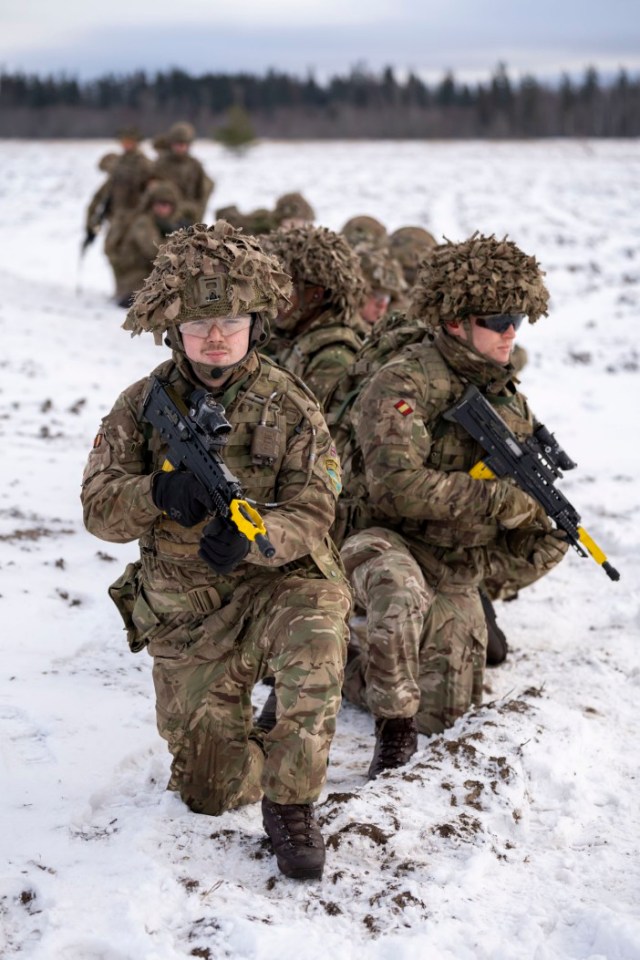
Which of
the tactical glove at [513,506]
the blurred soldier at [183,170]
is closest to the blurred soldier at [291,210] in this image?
the blurred soldier at [183,170]

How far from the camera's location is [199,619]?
3.71m

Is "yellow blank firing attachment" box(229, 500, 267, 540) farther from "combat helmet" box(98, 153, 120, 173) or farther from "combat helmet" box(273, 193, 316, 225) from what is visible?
"combat helmet" box(98, 153, 120, 173)

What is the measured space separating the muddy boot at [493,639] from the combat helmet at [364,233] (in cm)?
271

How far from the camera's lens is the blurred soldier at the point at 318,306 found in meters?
5.56

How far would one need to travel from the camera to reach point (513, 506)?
15.4 ft

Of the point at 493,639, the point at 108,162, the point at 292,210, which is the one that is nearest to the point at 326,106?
the point at 108,162

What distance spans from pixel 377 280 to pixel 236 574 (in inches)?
138

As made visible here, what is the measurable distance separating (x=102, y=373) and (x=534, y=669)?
621 centimetres

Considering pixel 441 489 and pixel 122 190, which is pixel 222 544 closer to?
pixel 441 489

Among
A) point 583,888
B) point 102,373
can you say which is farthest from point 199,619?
point 102,373

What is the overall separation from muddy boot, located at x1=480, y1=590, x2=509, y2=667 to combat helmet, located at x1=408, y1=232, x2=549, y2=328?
138 cm

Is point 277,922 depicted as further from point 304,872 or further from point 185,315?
point 185,315

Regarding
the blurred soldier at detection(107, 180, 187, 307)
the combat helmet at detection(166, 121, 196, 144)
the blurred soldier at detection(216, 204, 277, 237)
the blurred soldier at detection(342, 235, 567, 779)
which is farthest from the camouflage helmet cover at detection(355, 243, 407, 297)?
the combat helmet at detection(166, 121, 196, 144)

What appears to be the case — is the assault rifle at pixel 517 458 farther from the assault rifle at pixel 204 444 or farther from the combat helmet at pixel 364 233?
the combat helmet at pixel 364 233
